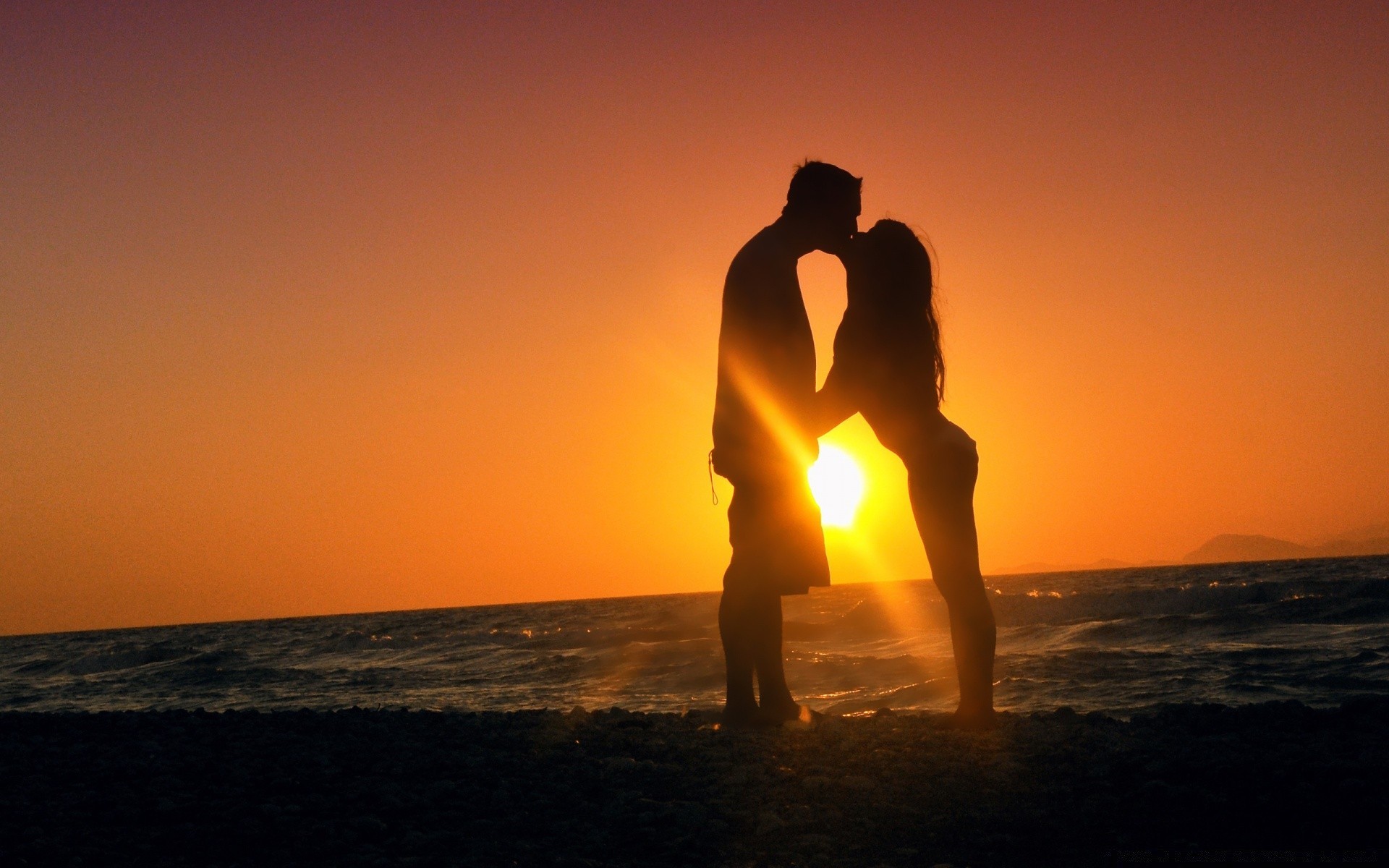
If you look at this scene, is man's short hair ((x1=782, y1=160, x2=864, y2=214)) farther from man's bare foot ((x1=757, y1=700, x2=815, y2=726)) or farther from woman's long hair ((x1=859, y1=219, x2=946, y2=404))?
man's bare foot ((x1=757, y1=700, x2=815, y2=726))

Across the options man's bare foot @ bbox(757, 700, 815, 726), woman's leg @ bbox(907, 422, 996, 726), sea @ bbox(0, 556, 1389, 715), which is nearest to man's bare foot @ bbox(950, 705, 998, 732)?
woman's leg @ bbox(907, 422, 996, 726)

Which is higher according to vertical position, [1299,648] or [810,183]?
[810,183]

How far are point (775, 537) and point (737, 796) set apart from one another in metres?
1.33

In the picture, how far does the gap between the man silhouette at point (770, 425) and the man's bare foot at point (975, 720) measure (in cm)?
72

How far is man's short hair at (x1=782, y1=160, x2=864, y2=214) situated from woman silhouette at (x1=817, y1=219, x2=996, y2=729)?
196 millimetres

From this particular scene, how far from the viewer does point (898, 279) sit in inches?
159

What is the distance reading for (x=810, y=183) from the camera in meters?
4.07

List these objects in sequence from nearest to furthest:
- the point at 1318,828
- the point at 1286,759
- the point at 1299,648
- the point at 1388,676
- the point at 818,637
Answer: the point at 1318,828
the point at 1286,759
the point at 1388,676
the point at 1299,648
the point at 818,637

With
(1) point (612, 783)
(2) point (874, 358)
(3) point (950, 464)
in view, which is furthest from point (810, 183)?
(1) point (612, 783)

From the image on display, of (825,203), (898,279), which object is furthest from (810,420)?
(825,203)

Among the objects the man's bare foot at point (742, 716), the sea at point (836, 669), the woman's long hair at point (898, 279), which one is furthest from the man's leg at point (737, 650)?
the sea at point (836, 669)

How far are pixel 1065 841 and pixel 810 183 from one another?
8.87 feet

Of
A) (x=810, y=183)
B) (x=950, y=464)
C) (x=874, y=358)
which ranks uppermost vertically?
(x=810, y=183)

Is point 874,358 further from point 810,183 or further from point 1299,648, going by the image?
point 1299,648
